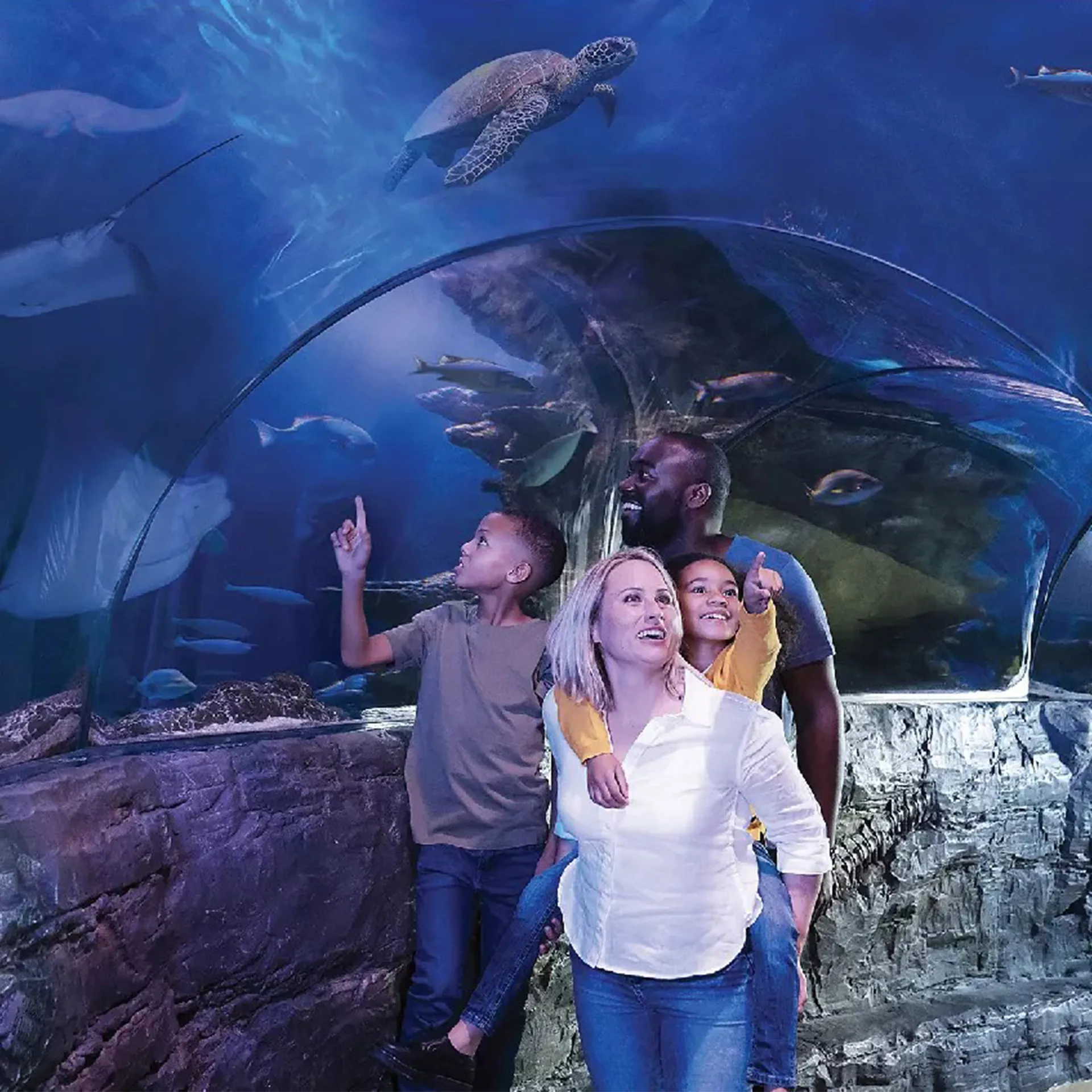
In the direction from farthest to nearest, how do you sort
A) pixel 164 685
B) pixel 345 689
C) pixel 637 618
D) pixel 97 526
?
pixel 345 689 → pixel 164 685 → pixel 97 526 → pixel 637 618

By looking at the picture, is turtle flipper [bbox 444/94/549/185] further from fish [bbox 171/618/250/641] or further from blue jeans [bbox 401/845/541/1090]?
blue jeans [bbox 401/845/541/1090]

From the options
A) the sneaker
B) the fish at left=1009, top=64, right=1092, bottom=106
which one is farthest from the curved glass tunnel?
the sneaker

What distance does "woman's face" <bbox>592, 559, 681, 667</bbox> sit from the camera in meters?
2.70

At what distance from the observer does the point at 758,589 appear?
155 inches

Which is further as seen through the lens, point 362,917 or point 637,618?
point 362,917

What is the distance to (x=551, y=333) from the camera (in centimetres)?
461

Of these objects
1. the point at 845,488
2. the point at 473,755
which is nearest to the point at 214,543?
the point at 473,755

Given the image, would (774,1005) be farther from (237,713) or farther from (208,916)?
(237,713)

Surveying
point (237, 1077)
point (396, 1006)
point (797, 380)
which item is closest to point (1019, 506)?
point (797, 380)

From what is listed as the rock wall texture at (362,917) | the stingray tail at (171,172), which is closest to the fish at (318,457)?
the rock wall texture at (362,917)

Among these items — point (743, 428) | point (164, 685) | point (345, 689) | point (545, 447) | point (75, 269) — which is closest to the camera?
point (75, 269)

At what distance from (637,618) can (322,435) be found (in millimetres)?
2006

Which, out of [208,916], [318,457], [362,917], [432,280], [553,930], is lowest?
[362,917]

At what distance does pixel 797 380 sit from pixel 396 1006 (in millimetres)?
3299
